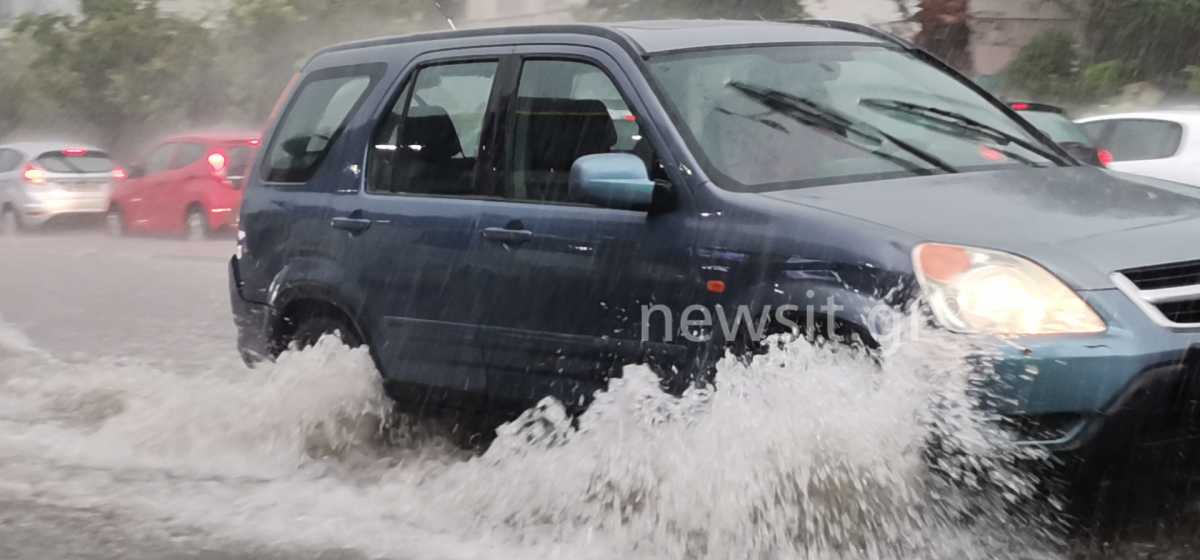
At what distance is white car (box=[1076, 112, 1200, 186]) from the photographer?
12391 mm

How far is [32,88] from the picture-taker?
39031mm

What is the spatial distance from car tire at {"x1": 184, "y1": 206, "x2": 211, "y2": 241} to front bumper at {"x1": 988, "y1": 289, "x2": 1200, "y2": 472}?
1850 centimetres

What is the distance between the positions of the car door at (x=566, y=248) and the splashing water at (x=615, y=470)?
15 cm

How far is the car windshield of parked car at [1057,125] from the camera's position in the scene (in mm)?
12344

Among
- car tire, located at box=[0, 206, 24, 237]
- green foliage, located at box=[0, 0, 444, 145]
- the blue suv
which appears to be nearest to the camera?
the blue suv

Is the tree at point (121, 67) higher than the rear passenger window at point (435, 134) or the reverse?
Result: higher

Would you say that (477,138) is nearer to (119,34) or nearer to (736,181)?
(736,181)

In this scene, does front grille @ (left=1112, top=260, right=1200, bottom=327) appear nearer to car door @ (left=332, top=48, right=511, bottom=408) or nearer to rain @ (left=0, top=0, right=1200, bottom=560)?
rain @ (left=0, top=0, right=1200, bottom=560)

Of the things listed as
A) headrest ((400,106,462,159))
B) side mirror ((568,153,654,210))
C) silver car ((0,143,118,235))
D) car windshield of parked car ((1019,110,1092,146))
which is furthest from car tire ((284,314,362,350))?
silver car ((0,143,118,235))

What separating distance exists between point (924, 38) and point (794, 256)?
15.3 meters

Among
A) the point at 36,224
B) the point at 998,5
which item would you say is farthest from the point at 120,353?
the point at 998,5

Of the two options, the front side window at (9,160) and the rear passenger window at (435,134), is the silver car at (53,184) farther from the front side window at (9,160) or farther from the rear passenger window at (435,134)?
the rear passenger window at (435,134)

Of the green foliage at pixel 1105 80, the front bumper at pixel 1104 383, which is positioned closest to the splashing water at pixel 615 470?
the front bumper at pixel 1104 383

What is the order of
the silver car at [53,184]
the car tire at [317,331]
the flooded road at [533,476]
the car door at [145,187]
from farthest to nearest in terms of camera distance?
the silver car at [53,184] < the car door at [145,187] < the car tire at [317,331] < the flooded road at [533,476]
